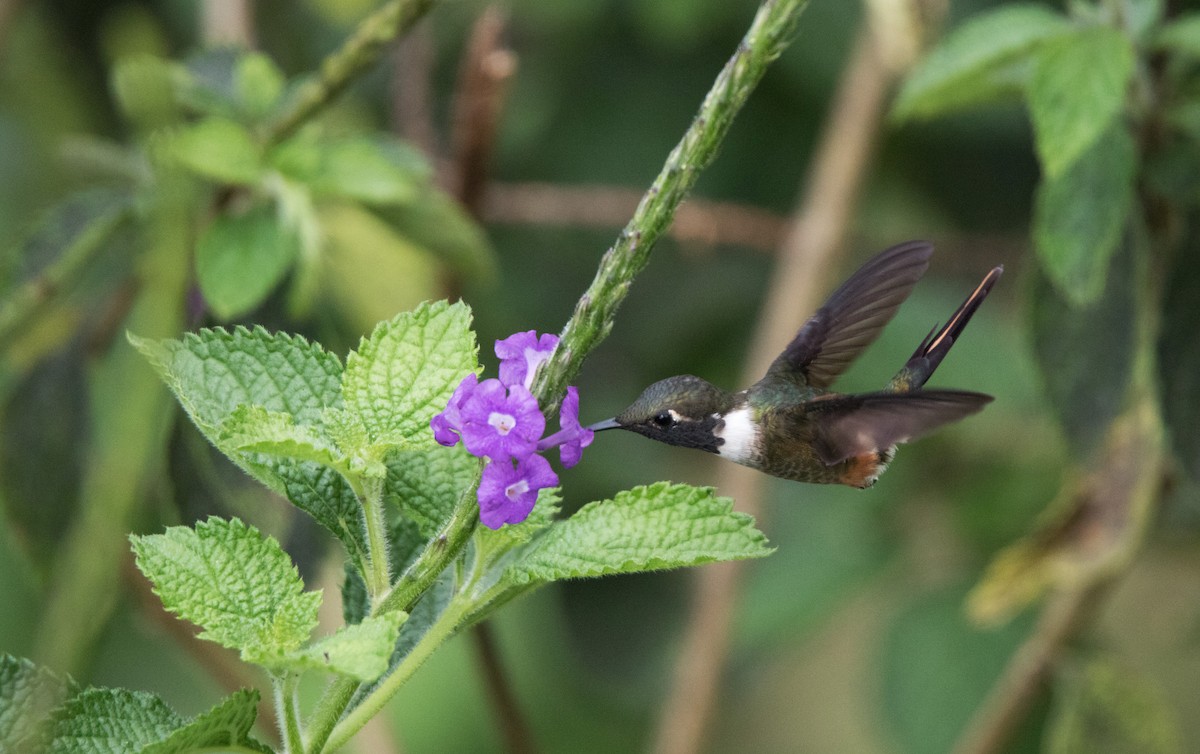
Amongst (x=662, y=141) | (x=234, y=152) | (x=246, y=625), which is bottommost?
(x=246, y=625)

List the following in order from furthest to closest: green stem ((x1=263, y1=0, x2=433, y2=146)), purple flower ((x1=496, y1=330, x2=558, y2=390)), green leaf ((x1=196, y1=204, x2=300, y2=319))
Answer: green leaf ((x1=196, y1=204, x2=300, y2=319))
green stem ((x1=263, y1=0, x2=433, y2=146))
purple flower ((x1=496, y1=330, x2=558, y2=390))

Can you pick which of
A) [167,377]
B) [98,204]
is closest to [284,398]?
[167,377]

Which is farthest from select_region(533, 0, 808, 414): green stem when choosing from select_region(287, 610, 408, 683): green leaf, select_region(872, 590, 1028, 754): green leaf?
select_region(872, 590, 1028, 754): green leaf

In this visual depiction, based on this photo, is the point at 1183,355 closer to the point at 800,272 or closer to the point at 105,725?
the point at 800,272

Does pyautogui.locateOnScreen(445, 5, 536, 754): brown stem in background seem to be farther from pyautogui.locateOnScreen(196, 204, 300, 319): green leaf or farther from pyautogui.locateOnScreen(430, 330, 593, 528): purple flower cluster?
pyautogui.locateOnScreen(430, 330, 593, 528): purple flower cluster

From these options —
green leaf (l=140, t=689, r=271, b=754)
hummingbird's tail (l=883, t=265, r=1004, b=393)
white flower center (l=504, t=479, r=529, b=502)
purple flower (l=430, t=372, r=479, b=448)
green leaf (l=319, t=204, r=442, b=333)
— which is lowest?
green leaf (l=140, t=689, r=271, b=754)

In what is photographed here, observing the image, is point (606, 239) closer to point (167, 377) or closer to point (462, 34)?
point (462, 34)

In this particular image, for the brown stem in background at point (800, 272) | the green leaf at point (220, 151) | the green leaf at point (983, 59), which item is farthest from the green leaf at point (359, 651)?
the brown stem in background at point (800, 272)

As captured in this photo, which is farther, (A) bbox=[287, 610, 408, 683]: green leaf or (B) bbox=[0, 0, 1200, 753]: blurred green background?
(B) bbox=[0, 0, 1200, 753]: blurred green background
